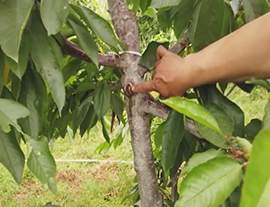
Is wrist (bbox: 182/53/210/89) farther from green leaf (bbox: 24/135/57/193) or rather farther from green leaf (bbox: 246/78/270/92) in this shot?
green leaf (bbox: 24/135/57/193)

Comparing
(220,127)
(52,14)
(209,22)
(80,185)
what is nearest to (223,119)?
(220,127)

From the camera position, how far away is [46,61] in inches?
21.1

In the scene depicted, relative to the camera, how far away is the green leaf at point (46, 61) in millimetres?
533

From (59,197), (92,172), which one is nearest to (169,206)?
(59,197)

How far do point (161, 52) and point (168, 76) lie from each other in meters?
0.06

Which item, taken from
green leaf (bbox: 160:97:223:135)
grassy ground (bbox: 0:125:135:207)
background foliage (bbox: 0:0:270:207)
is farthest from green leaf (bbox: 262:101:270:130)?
grassy ground (bbox: 0:125:135:207)

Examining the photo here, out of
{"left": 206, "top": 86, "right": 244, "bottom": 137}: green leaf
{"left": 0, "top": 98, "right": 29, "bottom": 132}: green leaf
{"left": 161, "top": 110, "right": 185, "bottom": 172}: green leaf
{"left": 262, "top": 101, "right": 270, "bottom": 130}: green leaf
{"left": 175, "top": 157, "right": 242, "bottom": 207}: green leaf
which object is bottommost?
{"left": 161, "top": 110, "right": 185, "bottom": 172}: green leaf

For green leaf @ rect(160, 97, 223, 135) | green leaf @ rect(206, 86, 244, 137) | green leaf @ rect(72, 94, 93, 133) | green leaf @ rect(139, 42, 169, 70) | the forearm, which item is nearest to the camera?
green leaf @ rect(160, 97, 223, 135)

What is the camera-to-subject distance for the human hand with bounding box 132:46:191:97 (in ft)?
2.03

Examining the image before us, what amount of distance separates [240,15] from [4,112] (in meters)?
0.43

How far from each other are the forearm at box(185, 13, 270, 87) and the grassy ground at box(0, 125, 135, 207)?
5.32ft

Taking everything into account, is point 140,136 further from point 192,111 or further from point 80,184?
point 80,184

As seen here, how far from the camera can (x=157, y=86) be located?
0.67 m

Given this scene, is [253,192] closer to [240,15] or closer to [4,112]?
[4,112]
